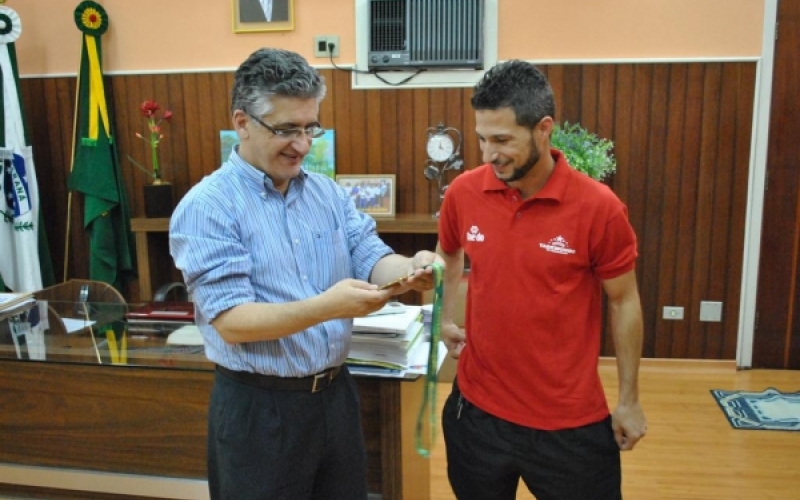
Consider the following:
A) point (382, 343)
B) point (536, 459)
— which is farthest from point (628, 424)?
point (382, 343)

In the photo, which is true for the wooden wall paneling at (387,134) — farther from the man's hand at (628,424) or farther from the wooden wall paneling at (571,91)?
the man's hand at (628,424)

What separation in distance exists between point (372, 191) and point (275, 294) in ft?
8.94

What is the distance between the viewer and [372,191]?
4195 mm

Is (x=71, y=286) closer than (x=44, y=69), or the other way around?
(x=71, y=286)

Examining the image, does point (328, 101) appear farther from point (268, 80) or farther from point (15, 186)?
point (268, 80)

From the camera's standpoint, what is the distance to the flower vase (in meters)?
4.23

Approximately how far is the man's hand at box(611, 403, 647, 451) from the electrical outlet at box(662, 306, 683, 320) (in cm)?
278

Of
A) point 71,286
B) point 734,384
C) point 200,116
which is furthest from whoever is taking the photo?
point 200,116

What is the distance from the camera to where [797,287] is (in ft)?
13.6

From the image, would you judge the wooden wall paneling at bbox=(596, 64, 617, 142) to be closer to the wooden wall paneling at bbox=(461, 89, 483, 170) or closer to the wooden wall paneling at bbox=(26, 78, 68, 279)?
the wooden wall paneling at bbox=(461, 89, 483, 170)

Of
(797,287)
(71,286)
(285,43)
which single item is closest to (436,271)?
(71,286)

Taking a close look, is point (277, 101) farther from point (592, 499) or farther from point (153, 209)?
point (153, 209)

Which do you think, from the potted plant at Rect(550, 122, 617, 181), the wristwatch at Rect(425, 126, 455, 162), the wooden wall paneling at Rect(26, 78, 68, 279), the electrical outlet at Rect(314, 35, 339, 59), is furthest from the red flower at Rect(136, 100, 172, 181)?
the potted plant at Rect(550, 122, 617, 181)

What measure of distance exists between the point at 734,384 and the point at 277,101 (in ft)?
11.8
